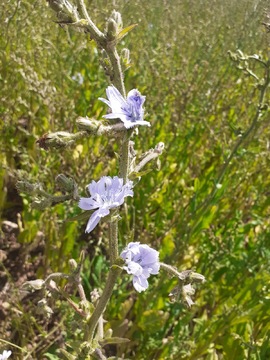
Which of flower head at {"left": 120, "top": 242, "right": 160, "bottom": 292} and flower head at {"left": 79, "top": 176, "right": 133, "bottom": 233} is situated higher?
flower head at {"left": 79, "top": 176, "right": 133, "bottom": 233}

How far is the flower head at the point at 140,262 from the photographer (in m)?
1.14

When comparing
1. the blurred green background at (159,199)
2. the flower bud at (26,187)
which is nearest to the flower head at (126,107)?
the flower bud at (26,187)

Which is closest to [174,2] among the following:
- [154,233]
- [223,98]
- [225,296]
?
[223,98]

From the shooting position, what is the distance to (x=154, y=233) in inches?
106

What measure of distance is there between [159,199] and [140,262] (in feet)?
5.80

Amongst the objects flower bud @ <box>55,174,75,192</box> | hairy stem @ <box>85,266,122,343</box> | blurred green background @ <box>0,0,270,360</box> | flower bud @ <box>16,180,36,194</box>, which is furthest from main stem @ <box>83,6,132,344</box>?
blurred green background @ <box>0,0,270,360</box>

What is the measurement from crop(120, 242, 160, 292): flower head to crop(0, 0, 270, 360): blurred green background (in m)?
0.76

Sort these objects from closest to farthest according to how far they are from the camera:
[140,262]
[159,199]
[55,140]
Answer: [55,140] → [140,262] → [159,199]

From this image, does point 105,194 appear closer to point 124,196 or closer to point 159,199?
point 124,196

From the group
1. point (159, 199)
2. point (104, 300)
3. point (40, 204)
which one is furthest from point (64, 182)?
point (159, 199)

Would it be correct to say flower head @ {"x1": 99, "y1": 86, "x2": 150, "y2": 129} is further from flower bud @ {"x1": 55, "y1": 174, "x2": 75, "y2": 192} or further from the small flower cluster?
flower bud @ {"x1": 55, "y1": 174, "x2": 75, "y2": 192}

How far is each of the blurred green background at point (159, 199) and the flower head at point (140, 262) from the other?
0.76 meters

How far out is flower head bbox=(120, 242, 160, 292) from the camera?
114 centimetres

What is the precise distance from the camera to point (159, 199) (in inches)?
116
